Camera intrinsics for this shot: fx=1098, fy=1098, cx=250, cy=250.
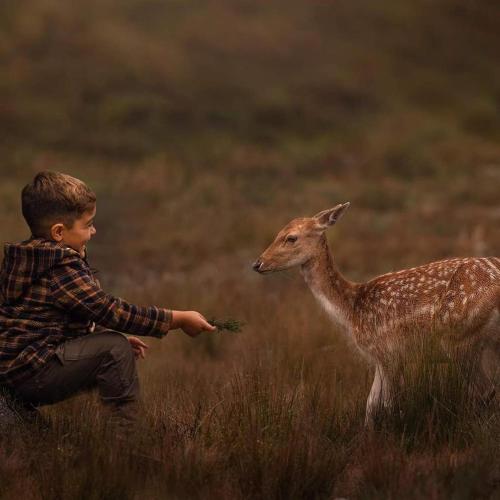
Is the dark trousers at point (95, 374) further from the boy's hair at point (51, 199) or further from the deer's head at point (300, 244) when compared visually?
the deer's head at point (300, 244)

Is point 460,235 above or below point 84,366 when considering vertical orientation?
above

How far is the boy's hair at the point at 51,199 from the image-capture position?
518 cm

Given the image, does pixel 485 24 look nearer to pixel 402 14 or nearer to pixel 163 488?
pixel 402 14

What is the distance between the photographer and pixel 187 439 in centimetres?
503

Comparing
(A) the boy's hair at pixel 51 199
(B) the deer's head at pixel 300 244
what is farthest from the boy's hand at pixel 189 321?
(B) the deer's head at pixel 300 244

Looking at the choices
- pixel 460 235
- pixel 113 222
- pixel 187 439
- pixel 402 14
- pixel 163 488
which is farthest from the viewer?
pixel 402 14

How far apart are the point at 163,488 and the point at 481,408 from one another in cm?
184

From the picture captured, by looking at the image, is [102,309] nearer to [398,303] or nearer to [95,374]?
[95,374]

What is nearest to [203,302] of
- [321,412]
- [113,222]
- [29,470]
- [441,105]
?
[321,412]

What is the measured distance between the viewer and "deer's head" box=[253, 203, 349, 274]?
291 inches

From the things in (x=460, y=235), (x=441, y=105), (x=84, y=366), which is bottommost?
(x=84, y=366)

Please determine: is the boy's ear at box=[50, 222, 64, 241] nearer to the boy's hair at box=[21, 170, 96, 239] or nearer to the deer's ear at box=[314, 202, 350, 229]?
the boy's hair at box=[21, 170, 96, 239]

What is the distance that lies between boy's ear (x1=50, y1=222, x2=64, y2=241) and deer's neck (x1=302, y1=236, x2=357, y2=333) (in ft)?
7.83

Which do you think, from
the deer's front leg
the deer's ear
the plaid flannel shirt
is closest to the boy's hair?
the plaid flannel shirt
